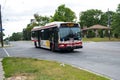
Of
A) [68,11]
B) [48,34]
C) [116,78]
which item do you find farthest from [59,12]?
[116,78]

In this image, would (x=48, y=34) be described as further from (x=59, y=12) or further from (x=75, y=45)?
(x=59, y=12)

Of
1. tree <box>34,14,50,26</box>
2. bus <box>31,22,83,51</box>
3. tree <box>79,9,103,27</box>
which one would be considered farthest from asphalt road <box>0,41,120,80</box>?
tree <box>79,9,103,27</box>

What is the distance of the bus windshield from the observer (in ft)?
95.3

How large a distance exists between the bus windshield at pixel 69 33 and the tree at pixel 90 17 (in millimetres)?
107249

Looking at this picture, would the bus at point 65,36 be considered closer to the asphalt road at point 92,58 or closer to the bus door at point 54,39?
the bus door at point 54,39

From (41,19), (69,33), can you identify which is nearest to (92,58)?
(69,33)

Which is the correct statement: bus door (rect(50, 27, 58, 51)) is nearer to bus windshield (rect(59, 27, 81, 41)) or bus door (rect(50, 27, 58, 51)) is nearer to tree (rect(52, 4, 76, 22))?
bus windshield (rect(59, 27, 81, 41))

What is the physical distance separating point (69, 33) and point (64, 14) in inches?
2920

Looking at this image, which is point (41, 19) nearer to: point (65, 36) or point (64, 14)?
point (64, 14)

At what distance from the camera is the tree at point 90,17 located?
5379 inches

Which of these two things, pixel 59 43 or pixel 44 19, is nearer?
pixel 59 43

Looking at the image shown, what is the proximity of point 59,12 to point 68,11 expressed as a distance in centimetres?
336

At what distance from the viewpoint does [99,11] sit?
455ft

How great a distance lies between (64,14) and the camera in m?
103
